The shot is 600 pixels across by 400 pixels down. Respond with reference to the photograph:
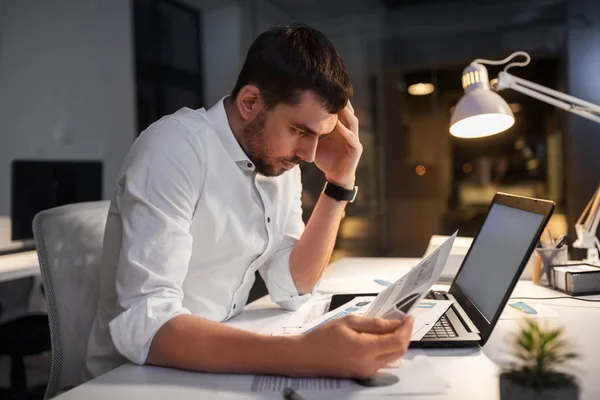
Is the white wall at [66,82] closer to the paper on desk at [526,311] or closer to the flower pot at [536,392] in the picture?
the paper on desk at [526,311]

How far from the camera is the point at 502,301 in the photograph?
89 cm

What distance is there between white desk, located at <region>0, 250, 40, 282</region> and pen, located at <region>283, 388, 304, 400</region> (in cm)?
142

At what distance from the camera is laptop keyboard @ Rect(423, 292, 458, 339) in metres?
0.94

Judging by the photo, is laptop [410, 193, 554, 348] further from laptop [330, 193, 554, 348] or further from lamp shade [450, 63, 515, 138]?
lamp shade [450, 63, 515, 138]

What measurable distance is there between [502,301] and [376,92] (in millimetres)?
3557

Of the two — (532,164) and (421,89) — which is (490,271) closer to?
(532,164)

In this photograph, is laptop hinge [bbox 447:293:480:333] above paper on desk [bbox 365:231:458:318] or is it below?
below

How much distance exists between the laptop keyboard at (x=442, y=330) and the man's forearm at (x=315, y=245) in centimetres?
38

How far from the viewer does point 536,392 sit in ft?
1.78

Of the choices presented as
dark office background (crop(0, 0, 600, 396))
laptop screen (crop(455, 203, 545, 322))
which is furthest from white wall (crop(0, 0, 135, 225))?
laptop screen (crop(455, 203, 545, 322))

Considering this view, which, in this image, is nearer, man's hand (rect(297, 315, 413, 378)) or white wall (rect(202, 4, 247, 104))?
man's hand (rect(297, 315, 413, 378))

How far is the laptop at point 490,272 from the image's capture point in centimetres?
92

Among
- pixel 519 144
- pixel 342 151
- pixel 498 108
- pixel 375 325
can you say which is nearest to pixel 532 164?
pixel 519 144

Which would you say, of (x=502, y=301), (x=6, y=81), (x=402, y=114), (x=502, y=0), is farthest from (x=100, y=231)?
(x=502, y=0)
